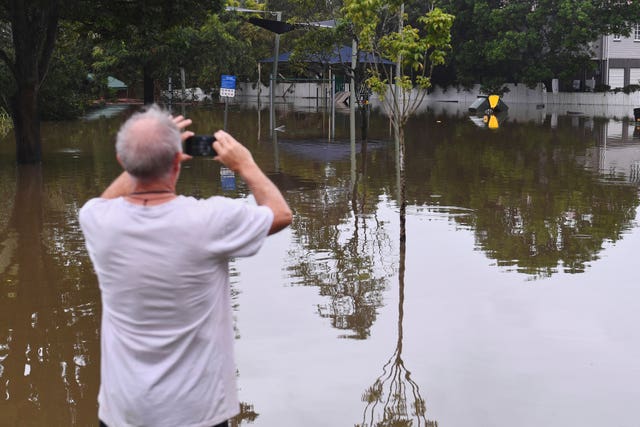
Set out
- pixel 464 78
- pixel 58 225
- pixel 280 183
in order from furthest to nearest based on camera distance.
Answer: pixel 464 78 < pixel 280 183 < pixel 58 225

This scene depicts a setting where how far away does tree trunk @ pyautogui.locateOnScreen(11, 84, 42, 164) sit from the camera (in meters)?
21.5

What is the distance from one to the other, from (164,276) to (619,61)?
214 feet

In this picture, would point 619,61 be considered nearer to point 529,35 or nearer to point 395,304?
point 529,35

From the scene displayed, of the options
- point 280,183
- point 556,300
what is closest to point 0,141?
point 280,183

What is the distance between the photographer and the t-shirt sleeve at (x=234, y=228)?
3.20m

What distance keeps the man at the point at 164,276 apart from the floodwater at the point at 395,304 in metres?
2.77

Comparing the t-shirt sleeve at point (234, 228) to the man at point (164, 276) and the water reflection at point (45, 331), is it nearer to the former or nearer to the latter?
the man at point (164, 276)

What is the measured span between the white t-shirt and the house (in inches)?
2537

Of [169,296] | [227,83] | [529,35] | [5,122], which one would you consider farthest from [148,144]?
[529,35]

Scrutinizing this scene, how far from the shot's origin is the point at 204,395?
3.28m

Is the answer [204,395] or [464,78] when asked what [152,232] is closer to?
[204,395]

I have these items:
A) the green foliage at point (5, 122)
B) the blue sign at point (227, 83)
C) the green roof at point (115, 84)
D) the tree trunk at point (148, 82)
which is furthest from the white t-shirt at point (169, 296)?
the green roof at point (115, 84)

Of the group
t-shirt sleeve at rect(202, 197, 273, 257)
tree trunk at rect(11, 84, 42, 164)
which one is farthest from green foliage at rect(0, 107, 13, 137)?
t-shirt sleeve at rect(202, 197, 273, 257)

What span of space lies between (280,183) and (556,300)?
9.95 metres
